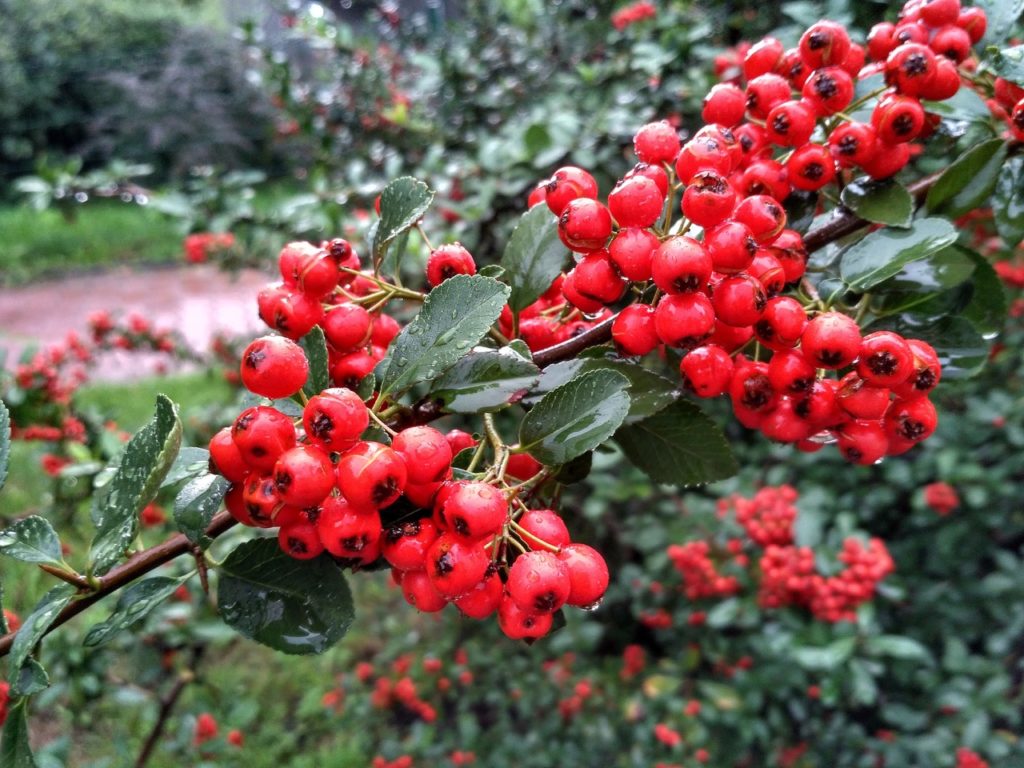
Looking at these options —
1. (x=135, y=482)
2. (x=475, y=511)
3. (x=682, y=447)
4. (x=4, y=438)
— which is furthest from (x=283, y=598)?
(x=682, y=447)

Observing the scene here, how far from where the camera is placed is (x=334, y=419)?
79cm

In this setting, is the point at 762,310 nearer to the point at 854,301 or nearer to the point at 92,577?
the point at 854,301

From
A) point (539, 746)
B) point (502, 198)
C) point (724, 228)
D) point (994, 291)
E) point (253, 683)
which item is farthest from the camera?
point (253, 683)

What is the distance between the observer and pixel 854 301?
1.28 m

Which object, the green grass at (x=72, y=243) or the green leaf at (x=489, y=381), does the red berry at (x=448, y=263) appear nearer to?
the green leaf at (x=489, y=381)

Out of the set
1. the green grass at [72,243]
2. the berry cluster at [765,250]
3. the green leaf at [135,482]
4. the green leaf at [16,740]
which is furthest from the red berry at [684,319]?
the green grass at [72,243]

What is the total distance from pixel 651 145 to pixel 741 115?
0.59 feet

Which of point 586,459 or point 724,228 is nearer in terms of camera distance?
point 724,228

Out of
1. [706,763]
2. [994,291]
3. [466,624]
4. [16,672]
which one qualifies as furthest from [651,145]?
[466,624]

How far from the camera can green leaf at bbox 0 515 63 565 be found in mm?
965

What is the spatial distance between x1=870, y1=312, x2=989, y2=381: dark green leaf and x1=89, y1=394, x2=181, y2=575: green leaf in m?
1.03

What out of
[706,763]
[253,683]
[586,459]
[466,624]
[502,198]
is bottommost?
[253,683]

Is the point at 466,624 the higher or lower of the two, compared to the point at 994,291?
lower

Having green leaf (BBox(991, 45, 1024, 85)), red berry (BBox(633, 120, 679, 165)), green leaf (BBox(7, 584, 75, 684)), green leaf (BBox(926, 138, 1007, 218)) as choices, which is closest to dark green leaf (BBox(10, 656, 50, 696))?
green leaf (BBox(7, 584, 75, 684))
